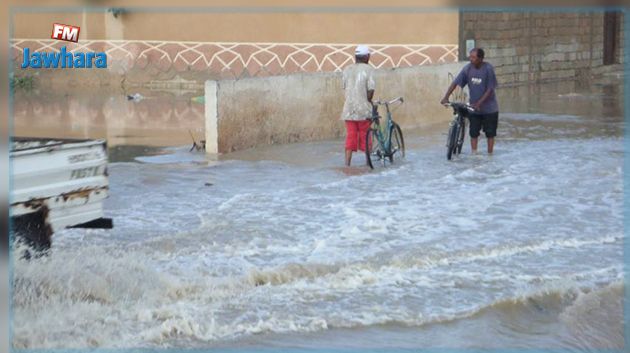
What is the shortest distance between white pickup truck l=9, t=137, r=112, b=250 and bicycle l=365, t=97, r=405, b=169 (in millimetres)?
6142

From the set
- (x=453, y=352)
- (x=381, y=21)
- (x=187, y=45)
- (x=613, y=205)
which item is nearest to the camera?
(x=453, y=352)

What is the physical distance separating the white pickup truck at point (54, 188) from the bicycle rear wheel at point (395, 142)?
21.8ft

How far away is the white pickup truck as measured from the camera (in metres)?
7.90

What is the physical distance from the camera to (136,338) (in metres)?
7.39

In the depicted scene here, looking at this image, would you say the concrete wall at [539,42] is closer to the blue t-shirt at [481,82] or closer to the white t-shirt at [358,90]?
the blue t-shirt at [481,82]

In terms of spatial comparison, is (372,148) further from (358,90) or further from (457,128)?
(457,128)

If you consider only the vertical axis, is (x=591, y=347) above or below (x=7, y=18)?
below

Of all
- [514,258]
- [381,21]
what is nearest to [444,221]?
[514,258]

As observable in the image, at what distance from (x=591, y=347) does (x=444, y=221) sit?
13.0 feet

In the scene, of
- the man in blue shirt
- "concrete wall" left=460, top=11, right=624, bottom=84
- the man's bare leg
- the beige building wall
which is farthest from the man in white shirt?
"concrete wall" left=460, top=11, right=624, bottom=84

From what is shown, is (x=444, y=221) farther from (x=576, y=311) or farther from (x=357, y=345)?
(x=357, y=345)

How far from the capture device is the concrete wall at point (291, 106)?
15.8m

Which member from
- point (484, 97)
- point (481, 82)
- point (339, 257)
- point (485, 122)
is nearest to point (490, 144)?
point (485, 122)

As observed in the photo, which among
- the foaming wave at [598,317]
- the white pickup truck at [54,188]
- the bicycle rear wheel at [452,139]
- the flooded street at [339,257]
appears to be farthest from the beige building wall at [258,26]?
the white pickup truck at [54,188]
